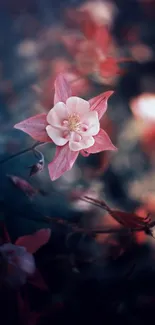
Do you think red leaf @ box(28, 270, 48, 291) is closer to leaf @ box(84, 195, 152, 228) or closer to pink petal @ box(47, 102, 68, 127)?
leaf @ box(84, 195, 152, 228)

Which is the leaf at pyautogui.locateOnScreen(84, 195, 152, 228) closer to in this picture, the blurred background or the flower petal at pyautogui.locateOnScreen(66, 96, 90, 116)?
the blurred background

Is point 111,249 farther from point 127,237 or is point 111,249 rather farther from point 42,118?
point 42,118

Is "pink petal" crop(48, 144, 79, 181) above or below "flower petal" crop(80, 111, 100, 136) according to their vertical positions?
below

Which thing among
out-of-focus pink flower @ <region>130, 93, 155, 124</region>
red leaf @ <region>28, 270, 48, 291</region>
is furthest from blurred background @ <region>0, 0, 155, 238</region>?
red leaf @ <region>28, 270, 48, 291</region>

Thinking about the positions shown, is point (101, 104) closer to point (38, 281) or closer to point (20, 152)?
point (20, 152)

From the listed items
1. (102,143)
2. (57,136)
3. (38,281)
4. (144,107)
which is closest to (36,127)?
(57,136)

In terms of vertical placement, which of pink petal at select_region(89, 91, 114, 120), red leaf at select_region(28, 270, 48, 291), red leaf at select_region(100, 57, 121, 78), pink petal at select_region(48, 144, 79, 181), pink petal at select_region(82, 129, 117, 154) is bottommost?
red leaf at select_region(28, 270, 48, 291)

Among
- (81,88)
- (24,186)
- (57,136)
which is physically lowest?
(24,186)

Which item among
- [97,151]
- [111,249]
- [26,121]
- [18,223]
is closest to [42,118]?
[26,121]
